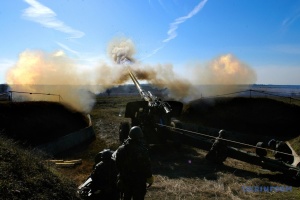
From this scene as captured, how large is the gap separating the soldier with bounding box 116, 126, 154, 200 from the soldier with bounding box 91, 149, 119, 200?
22 cm

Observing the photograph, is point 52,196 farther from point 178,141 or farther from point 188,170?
point 178,141

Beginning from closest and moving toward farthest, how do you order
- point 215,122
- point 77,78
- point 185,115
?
point 215,122 → point 185,115 → point 77,78

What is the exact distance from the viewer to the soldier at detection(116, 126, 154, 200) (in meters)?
6.53

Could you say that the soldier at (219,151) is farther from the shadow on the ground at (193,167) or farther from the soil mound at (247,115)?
the soil mound at (247,115)

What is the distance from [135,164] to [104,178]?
71 centimetres

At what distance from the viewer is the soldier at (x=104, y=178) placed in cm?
643

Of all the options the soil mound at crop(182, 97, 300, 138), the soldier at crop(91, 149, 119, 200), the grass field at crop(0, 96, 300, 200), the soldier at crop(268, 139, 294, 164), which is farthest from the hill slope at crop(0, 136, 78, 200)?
the soil mound at crop(182, 97, 300, 138)

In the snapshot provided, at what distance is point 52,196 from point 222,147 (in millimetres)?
7863

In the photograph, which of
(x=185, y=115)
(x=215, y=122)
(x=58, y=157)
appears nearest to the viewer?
(x=58, y=157)

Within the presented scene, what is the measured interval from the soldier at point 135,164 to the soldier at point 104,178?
0.72 ft

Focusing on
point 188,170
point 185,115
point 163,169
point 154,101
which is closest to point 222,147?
point 188,170

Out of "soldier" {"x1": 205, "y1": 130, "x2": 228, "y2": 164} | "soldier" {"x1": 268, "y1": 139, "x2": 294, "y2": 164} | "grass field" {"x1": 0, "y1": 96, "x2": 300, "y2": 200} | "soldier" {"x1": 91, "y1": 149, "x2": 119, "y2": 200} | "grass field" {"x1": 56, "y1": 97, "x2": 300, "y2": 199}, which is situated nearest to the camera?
"soldier" {"x1": 91, "y1": 149, "x2": 119, "y2": 200}

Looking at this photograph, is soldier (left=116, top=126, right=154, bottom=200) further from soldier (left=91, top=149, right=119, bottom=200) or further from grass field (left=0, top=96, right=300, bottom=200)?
grass field (left=0, top=96, right=300, bottom=200)

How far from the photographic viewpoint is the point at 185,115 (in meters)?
23.7
